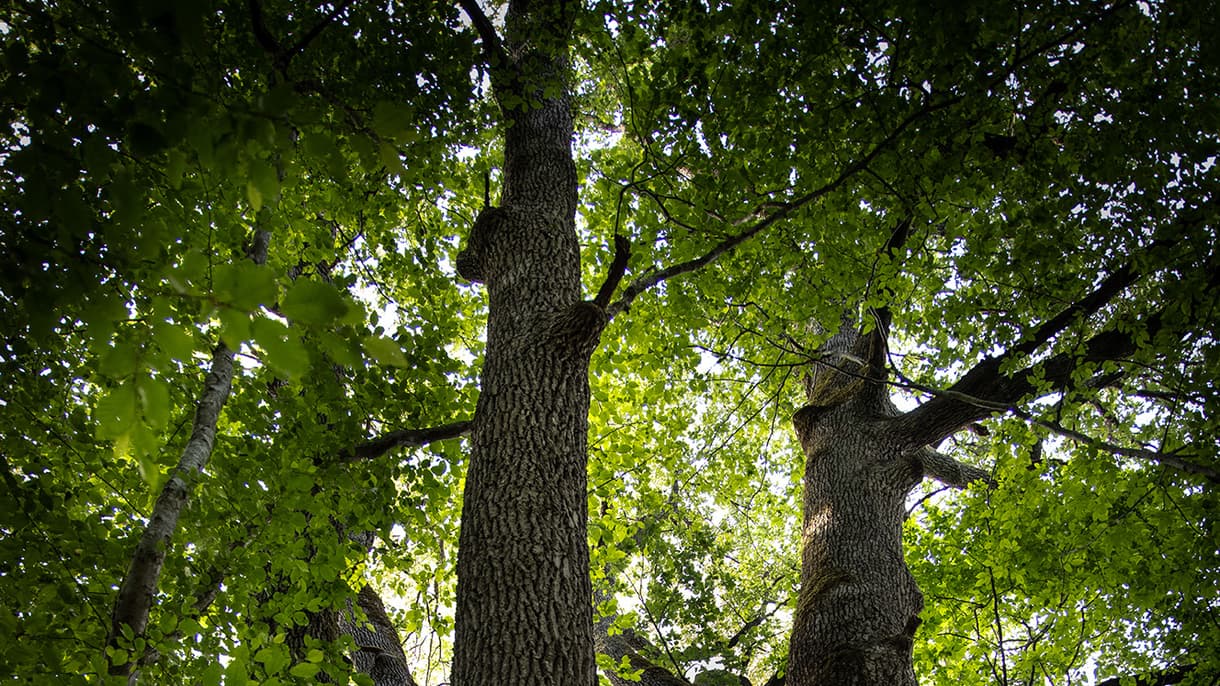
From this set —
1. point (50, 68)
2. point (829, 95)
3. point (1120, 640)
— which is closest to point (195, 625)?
point (50, 68)

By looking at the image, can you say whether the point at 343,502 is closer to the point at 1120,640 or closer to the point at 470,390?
the point at 470,390

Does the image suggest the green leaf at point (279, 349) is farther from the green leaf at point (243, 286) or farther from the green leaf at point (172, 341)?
the green leaf at point (172, 341)

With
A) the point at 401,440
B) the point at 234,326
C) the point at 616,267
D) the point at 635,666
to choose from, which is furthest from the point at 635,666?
the point at 234,326

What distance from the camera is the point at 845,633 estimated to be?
4.06 m

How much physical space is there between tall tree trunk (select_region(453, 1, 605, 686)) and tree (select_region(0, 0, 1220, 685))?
0.02m

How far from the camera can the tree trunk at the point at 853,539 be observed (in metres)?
3.97

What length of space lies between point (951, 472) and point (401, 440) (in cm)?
501

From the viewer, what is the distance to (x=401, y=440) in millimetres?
3920

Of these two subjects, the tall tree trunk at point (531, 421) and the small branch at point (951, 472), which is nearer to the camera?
the tall tree trunk at point (531, 421)

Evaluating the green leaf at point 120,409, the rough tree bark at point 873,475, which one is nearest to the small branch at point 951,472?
the rough tree bark at point 873,475

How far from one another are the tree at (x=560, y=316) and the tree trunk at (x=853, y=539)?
0.03 metres

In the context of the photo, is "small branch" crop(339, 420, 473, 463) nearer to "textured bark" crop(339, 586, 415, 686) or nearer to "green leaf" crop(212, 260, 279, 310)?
"textured bark" crop(339, 586, 415, 686)

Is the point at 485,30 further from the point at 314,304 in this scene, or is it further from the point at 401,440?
the point at 314,304

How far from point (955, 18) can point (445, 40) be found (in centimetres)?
259
